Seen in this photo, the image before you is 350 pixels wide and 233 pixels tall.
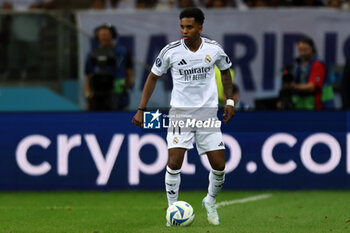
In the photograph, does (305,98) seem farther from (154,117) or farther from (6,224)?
(6,224)

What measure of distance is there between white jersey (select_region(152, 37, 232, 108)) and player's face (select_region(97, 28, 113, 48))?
474cm

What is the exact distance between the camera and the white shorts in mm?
8500

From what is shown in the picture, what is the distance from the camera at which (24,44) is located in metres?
13.9

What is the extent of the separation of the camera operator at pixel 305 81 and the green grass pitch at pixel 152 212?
1643 mm

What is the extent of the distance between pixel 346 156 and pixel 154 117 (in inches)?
163

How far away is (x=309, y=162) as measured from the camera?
12.1 metres

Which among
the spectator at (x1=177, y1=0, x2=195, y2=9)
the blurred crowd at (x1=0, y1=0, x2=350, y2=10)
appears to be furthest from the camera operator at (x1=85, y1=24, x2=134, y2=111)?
the spectator at (x1=177, y1=0, x2=195, y2=9)

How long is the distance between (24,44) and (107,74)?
64.5 inches

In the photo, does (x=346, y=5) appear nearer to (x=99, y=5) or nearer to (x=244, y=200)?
(x=99, y=5)

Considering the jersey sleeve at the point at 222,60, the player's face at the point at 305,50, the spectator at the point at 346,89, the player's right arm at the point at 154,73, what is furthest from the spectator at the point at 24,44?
the jersey sleeve at the point at 222,60

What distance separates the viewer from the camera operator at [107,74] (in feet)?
43.2

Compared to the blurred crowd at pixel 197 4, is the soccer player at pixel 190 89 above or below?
below

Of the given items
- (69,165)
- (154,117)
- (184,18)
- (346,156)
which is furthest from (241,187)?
(184,18)

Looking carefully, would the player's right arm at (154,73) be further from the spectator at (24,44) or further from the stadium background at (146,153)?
the spectator at (24,44)
